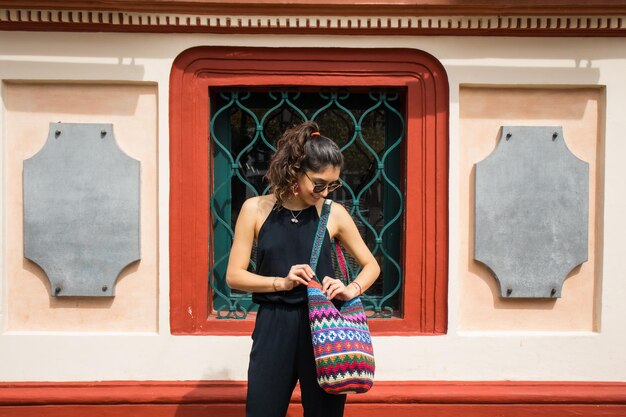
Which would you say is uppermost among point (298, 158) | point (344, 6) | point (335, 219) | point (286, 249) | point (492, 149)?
point (344, 6)

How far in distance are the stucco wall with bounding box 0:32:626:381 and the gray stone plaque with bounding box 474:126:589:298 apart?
0.13 m

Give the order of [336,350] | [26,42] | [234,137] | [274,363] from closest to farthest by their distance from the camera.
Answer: [336,350]
[274,363]
[26,42]
[234,137]

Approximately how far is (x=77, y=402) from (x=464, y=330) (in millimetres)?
2279

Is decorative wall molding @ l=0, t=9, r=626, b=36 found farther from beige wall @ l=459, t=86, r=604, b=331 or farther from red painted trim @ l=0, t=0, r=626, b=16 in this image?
beige wall @ l=459, t=86, r=604, b=331

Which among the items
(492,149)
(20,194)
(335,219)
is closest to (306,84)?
(492,149)

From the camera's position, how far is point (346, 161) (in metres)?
3.83

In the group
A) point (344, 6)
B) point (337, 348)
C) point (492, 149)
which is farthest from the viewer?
point (492, 149)

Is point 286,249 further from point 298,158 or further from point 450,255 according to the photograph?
point 450,255

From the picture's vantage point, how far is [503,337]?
11.8 feet

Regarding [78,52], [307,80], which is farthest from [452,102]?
[78,52]

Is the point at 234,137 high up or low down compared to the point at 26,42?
down

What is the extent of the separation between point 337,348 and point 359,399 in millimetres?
1408

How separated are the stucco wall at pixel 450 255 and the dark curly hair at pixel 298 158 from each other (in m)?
1.23

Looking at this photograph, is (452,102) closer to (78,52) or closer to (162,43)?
(162,43)
